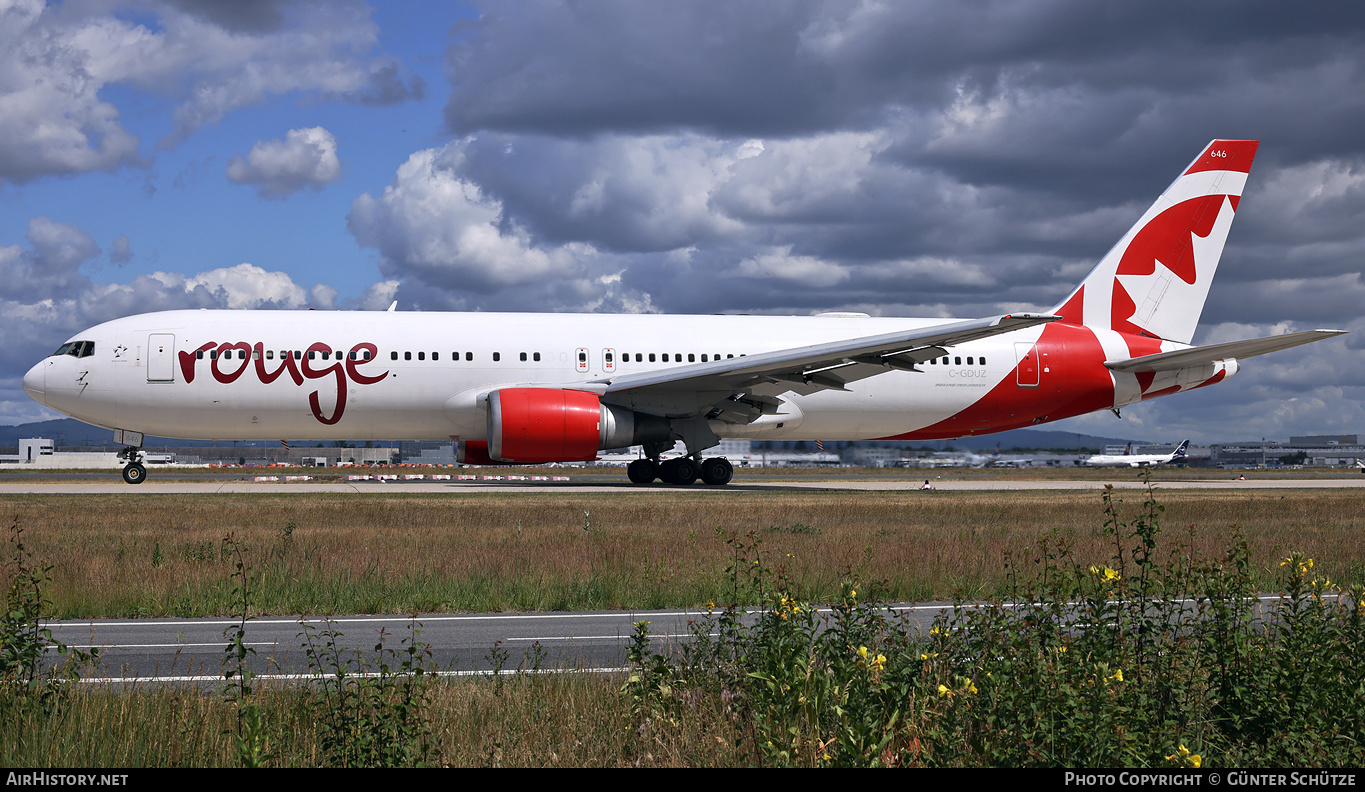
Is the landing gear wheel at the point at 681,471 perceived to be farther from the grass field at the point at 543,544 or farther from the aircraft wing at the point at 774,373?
the grass field at the point at 543,544

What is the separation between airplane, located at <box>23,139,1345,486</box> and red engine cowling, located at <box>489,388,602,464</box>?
4 cm

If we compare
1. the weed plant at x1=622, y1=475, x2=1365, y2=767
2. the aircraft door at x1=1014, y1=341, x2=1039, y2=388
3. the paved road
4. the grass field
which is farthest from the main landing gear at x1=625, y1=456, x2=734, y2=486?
the weed plant at x1=622, y1=475, x2=1365, y2=767

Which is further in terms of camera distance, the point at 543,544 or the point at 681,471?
the point at 681,471

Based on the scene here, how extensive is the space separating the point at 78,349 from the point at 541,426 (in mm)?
11785

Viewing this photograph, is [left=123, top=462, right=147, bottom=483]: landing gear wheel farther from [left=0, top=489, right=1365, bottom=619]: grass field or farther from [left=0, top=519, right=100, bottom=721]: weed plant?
[left=0, top=519, right=100, bottom=721]: weed plant

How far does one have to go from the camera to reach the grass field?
11086mm

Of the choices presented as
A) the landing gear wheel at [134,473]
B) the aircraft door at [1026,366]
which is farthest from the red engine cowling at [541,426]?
the aircraft door at [1026,366]

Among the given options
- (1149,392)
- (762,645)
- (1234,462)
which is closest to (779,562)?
(762,645)

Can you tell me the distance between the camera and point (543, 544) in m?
14.4

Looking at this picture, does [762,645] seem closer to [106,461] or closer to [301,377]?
[301,377]

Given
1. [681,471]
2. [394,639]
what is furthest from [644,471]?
[394,639]

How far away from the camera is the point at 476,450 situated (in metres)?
27.7

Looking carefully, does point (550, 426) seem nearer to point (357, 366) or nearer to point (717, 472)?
point (357, 366)
